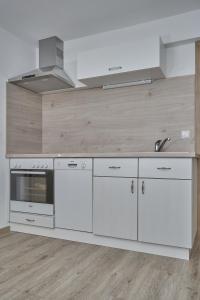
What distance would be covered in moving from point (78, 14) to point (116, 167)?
1740 millimetres

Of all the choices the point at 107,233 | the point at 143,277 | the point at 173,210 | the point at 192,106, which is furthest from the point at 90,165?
the point at 192,106

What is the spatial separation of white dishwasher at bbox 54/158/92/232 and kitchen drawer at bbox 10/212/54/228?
9 cm

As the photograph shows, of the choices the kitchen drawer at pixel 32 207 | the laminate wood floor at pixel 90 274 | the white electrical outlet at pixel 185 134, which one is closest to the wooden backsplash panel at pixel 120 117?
the white electrical outlet at pixel 185 134

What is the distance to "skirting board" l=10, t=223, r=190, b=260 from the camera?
7.42 feet

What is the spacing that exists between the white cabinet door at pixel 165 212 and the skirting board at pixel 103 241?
0.08 m

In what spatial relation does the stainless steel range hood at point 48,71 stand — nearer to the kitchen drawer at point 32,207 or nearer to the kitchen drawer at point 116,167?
the kitchen drawer at point 116,167

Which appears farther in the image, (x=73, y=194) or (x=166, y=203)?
(x=73, y=194)

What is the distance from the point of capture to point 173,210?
7.30 feet

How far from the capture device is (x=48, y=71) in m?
2.98

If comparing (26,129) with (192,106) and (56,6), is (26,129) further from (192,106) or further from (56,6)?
(192,106)

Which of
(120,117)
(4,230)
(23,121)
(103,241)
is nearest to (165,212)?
Result: (103,241)

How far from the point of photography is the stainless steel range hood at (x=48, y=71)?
119 inches

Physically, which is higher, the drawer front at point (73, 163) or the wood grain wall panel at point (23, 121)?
the wood grain wall panel at point (23, 121)

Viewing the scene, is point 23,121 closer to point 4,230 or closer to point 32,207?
point 32,207
